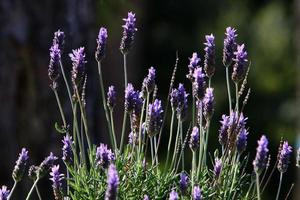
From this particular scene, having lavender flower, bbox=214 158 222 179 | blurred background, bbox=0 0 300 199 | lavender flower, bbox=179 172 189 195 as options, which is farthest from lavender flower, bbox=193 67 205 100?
blurred background, bbox=0 0 300 199

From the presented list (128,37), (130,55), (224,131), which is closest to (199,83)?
(224,131)

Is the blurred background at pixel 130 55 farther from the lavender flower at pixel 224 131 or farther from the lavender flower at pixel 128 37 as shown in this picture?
the lavender flower at pixel 224 131

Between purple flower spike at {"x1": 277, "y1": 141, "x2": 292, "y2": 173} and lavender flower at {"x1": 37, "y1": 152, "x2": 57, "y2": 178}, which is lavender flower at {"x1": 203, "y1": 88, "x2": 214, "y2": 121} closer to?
purple flower spike at {"x1": 277, "y1": 141, "x2": 292, "y2": 173}

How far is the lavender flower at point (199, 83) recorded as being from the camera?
10.7 feet

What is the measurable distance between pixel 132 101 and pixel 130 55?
24.9 feet

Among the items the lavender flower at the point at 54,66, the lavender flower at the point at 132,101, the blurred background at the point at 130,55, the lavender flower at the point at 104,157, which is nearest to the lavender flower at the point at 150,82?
the lavender flower at the point at 132,101

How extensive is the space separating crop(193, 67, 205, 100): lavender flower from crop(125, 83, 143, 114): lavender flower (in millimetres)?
208

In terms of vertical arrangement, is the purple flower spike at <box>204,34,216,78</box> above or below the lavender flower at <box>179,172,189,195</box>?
above

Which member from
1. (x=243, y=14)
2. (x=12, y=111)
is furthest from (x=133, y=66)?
(x=243, y=14)

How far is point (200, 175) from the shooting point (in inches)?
130

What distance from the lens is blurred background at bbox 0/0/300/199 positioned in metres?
5.78

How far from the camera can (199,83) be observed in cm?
326

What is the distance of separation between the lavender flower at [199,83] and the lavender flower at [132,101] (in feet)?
0.68

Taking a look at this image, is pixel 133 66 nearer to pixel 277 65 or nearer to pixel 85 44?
pixel 85 44
